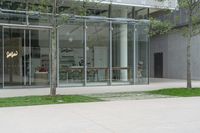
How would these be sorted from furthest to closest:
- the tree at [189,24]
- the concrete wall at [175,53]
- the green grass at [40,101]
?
the concrete wall at [175,53] → the tree at [189,24] → the green grass at [40,101]

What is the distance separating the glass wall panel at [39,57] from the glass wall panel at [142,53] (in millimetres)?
6175

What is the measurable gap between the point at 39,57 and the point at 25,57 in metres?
0.85

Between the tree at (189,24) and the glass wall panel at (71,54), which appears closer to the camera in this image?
the tree at (189,24)

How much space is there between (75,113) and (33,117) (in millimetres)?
1356

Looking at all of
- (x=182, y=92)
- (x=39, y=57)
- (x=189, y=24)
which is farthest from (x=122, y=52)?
(x=182, y=92)

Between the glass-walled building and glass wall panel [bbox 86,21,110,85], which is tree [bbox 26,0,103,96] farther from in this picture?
glass wall panel [bbox 86,21,110,85]

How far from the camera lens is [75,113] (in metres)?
11.1

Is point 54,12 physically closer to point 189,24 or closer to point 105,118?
point 105,118

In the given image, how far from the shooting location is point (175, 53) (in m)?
32.5

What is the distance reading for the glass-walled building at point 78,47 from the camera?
2114 cm

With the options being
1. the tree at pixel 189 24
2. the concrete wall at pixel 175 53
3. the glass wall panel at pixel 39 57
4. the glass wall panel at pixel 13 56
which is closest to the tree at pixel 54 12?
the tree at pixel 189 24

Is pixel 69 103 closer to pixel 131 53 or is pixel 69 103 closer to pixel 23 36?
pixel 23 36

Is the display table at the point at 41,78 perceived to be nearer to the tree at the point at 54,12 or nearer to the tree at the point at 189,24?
the tree at the point at 54,12

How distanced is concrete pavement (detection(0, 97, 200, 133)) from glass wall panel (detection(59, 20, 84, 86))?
940 cm
